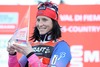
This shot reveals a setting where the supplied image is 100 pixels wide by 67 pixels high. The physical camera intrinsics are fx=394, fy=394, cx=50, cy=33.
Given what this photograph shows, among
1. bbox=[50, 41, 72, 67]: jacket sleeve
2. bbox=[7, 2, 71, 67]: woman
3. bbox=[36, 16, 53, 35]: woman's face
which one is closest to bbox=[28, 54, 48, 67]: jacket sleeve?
bbox=[7, 2, 71, 67]: woman

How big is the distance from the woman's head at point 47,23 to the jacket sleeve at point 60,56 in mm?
118

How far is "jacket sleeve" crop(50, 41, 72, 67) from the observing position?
2.61 m

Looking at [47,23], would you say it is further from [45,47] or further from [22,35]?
[22,35]

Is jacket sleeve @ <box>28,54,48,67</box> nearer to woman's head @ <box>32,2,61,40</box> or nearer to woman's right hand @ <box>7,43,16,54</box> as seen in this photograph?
woman's right hand @ <box>7,43,16,54</box>

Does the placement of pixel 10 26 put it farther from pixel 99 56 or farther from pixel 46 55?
pixel 46 55

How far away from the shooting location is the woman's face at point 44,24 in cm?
272

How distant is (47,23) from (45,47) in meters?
0.17

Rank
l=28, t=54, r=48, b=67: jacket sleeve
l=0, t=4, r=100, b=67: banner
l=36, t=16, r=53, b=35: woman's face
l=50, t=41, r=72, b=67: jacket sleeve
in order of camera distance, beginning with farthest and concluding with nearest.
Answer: l=0, t=4, r=100, b=67: banner
l=36, t=16, r=53, b=35: woman's face
l=50, t=41, r=72, b=67: jacket sleeve
l=28, t=54, r=48, b=67: jacket sleeve

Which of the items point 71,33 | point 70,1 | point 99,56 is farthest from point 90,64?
point 70,1

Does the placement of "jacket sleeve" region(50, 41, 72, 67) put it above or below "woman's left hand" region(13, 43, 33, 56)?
below

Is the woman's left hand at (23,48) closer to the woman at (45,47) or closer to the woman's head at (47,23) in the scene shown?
the woman at (45,47)

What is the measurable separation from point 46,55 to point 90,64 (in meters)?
2.74

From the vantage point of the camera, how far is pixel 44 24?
272 centimetres

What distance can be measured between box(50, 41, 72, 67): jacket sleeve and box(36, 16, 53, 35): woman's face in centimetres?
14
